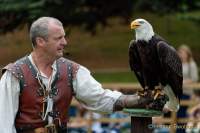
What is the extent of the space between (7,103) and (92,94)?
61cm

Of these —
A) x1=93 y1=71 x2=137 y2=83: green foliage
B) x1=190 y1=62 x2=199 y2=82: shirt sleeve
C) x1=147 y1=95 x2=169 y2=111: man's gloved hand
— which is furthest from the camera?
x1=93 y1=71 x2=137 y2=83: green foliage

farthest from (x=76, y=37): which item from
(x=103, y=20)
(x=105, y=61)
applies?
(x=103, y=20)

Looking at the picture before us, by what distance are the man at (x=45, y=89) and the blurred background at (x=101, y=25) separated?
18.6 feet

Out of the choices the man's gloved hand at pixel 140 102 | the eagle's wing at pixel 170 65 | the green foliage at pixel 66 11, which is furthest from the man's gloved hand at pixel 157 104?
the green foliage at pixel 66 11

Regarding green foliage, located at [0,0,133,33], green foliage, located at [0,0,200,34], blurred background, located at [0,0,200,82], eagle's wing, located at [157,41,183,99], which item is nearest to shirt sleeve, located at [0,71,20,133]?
eagle's wing, located at [157,41,183,99]

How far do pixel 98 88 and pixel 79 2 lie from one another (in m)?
12.5

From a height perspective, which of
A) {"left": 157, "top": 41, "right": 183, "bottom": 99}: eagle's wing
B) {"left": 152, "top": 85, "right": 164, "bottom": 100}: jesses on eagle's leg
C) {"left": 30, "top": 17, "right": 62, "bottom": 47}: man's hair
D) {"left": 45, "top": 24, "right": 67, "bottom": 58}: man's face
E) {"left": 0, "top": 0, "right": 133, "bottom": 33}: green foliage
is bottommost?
{"left": 152, "top": 85, "right": 164, "bottom": 100}: jesses on eagle's leg

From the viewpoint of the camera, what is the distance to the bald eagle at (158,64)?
5.11 meters

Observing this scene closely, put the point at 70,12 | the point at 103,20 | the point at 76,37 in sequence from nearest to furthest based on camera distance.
→ 1. the point at 70,12
2. the point at 103,20
3. the point at 76,37

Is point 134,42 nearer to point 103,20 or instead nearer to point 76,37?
point 103,20

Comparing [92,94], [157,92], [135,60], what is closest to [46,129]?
[92,94]

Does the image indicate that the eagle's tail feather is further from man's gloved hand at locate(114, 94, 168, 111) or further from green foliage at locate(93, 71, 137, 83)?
green foliage at locate(93, 71, 137, 83)

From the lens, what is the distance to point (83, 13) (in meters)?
18.5

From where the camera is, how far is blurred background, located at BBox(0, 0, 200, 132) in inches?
500
